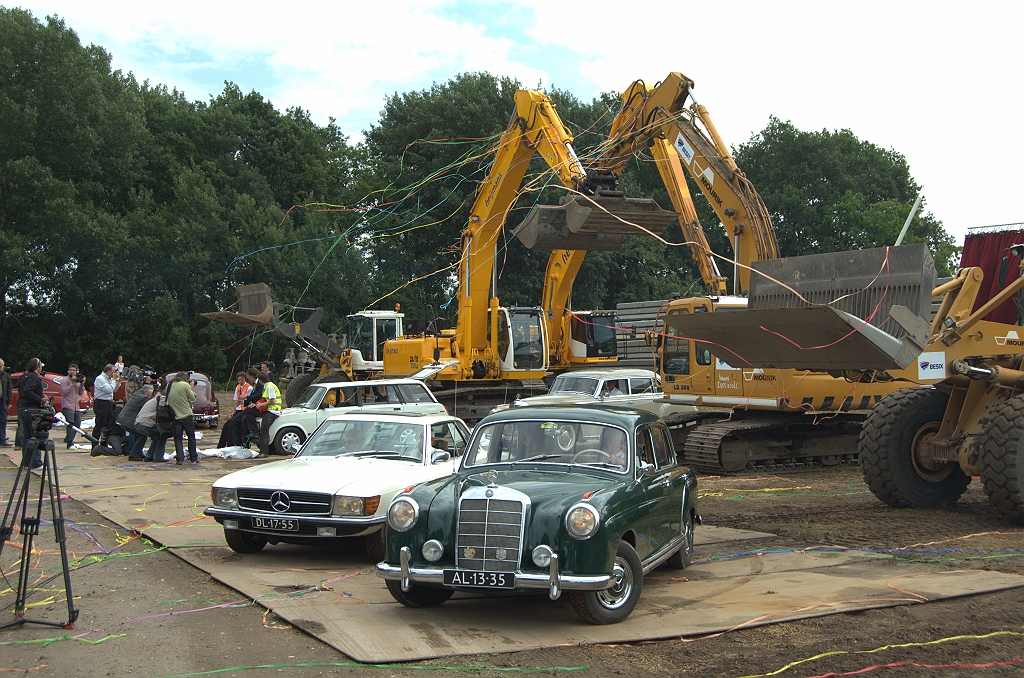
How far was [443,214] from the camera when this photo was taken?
33.0 meters

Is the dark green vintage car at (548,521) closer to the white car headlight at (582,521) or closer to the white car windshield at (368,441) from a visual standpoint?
the white car headlight at (582,521)

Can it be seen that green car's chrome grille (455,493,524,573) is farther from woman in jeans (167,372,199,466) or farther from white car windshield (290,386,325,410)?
white car windshield (290,386,325,410)

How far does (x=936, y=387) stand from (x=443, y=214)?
907 inches

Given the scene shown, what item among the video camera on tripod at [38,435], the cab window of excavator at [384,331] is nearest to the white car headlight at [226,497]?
the video camera on tripod at [38,435]

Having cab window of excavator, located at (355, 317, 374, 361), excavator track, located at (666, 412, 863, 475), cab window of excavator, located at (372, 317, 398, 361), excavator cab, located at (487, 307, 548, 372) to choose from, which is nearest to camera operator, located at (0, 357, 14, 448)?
cab window of excavator, located at (355, 317, 374, 361)

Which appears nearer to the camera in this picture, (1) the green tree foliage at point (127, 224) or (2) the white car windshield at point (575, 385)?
(2) the white car windshield at point (575, 385)

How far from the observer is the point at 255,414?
19.4m

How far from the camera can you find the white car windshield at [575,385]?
62.6 ft

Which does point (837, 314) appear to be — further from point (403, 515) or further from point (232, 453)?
point (232, 453)

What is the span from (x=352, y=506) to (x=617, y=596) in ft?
9.21

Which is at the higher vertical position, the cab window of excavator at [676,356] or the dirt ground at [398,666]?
the cab window of excavator at [676,356]

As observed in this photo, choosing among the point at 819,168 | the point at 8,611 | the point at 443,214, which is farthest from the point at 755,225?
the point at 819,168

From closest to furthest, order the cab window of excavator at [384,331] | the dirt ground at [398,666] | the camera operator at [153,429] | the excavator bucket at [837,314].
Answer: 1. the dirt ground at [398,666]
2. the excavator bucket at [837,314]
3. the camera operator at [153,429]
4. the cab window of excavator at [384,331]

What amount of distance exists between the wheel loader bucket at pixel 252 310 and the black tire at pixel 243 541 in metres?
14.8
